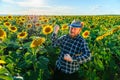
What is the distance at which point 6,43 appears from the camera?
18.9 ft

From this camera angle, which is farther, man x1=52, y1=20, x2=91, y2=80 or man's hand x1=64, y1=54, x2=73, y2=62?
man x1=52, y1=20, x2=91, y2=80

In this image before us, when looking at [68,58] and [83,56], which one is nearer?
[68,58]

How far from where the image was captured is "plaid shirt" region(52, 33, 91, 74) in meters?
4.69

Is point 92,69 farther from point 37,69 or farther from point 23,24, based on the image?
point 23,24

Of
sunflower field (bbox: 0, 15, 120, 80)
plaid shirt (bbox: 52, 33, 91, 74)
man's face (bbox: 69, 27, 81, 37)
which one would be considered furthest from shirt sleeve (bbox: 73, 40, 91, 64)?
sunflower field (bbox: 0, 15, 120, 80)

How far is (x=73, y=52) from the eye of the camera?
15.7 feet

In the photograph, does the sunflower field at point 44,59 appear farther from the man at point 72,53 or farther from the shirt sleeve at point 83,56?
the shirt sleeve at point 83,56

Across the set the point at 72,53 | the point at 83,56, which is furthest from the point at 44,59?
the point at 83,56

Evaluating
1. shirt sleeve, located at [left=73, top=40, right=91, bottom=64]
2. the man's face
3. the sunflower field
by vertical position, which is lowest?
the sunflower field

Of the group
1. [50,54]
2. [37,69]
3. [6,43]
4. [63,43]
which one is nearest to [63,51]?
[63,43]

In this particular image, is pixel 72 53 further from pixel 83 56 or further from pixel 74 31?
pixel 74 31

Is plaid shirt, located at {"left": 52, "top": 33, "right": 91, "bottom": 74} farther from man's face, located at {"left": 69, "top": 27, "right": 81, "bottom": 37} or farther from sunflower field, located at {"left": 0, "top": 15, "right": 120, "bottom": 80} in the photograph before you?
sunflower field, located at {"left": 0, "top": 15, "right": 120, "bottom": 80}

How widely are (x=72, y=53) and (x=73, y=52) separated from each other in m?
0.02


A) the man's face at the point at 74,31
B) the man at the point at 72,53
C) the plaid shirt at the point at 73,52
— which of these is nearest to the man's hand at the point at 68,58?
the man at the point at 72,53
